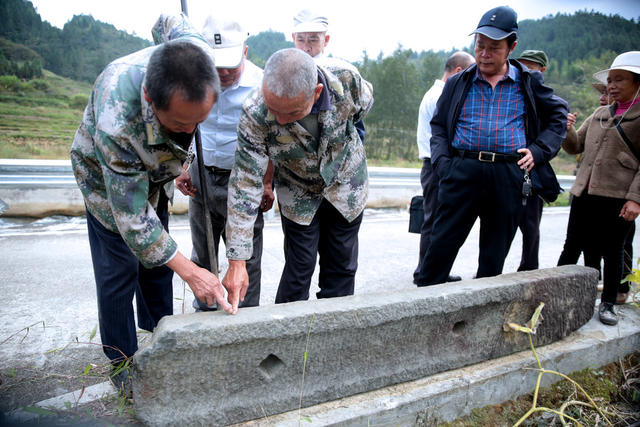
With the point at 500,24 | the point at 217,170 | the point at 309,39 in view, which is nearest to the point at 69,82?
the point at 309,39

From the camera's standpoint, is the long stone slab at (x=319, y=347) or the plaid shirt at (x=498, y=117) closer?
the long stone slab at (x=319, y=347)

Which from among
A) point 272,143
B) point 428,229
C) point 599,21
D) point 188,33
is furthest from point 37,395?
point 599,21

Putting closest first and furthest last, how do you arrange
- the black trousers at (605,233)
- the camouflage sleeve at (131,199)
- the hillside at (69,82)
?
the camouflage sleeve at (131,199) < the black trousers at (605,233) < the hillside at (69,82)

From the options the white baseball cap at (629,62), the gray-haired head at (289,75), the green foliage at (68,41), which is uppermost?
the green foliage at (68,41)

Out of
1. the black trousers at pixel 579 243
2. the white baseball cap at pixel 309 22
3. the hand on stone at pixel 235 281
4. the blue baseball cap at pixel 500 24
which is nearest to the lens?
the hand on stone at pixel 235 281

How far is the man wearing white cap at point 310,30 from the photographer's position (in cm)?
299

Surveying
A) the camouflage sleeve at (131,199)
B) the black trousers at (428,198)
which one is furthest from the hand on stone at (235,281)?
the black trousers at (428,198)

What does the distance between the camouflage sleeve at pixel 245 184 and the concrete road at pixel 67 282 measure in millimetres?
739

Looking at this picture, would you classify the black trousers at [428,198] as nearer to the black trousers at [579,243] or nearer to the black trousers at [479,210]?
the black trousers at [479,210]

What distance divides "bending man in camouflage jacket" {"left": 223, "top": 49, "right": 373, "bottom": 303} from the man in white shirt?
1191 mm

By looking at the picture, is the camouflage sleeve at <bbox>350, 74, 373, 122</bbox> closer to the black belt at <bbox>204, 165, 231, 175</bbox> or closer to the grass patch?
the black belt at <bbox>204, 165, 231, 175</bbox>

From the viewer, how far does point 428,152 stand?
332 centimetres

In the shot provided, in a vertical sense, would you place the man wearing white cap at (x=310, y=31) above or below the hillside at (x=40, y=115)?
above

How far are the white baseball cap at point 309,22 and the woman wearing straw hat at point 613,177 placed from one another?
185 cm
